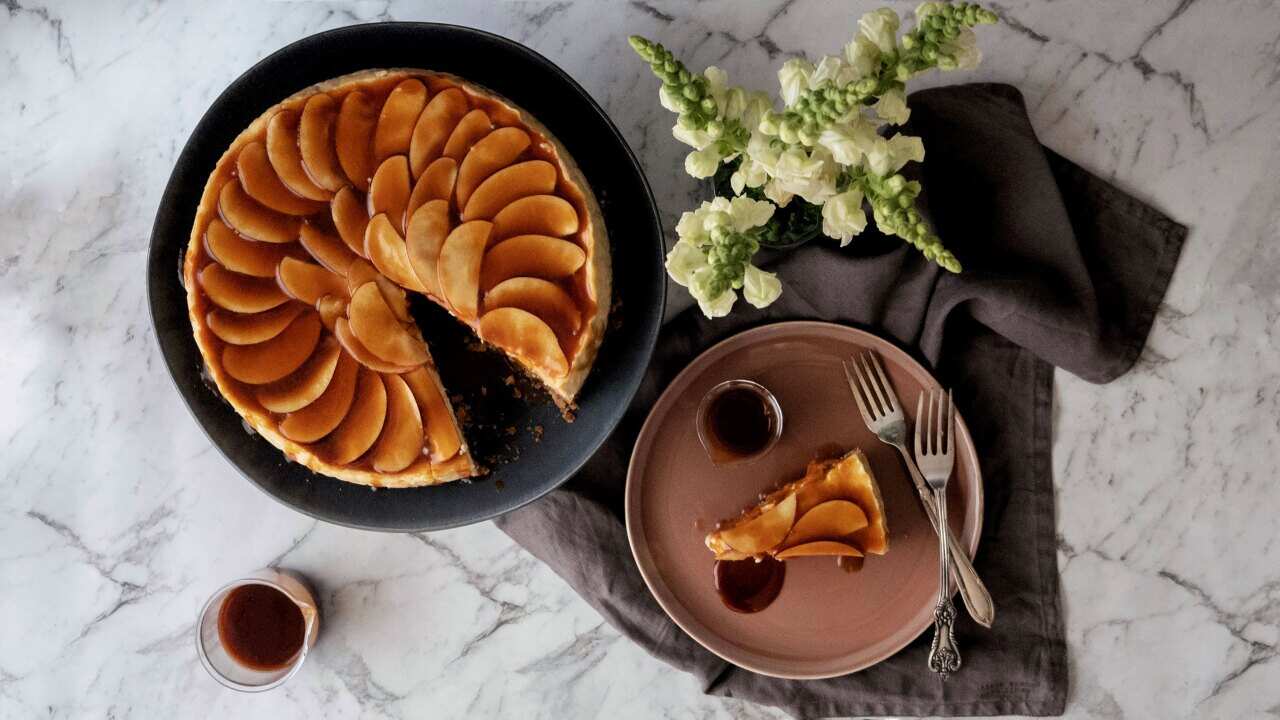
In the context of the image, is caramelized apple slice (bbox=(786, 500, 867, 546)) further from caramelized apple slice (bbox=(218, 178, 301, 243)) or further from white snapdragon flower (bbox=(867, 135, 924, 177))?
caramelized apple slice (bbox=(218, 178, 301, 243))

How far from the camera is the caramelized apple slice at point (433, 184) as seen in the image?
83.3 inches

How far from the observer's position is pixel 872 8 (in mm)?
2330

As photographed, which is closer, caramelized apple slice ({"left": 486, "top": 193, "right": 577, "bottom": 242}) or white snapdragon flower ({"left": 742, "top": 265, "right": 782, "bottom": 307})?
white snapdragon flower ({"left": 742, "top": 265, "right": 782, "bottom": 307})

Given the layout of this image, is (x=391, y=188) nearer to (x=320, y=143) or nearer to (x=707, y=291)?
(x=320, y=143)

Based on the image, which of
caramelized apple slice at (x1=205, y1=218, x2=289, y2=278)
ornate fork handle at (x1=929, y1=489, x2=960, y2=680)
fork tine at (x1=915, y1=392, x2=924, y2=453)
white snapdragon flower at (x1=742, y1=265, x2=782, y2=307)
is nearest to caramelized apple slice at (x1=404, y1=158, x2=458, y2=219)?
caramelized apple slice at (x1=205, y1=218, x2=289, y2=278)

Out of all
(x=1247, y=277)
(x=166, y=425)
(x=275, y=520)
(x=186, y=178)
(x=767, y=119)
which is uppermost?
(x=767, y=119)

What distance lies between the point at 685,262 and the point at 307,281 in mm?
1049

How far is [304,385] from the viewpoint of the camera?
85.5 inches

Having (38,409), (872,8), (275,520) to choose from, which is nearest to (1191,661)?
(872,8)

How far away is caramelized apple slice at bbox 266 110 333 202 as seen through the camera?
2.11m

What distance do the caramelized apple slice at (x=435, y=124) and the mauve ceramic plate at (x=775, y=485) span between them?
2.60ft

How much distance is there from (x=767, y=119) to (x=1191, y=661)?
6.29 feet

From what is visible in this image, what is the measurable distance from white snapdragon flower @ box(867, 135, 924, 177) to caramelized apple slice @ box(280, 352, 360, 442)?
4.25 ft

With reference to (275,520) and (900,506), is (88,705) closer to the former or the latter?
(275,520)
